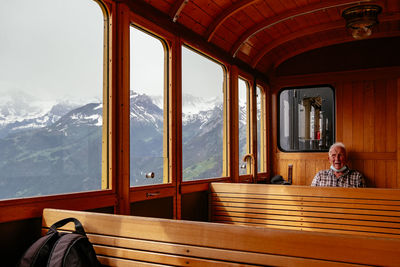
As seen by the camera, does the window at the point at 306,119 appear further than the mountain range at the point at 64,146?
Yes

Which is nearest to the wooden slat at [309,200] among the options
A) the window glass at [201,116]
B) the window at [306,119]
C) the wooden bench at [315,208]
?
the wooden bench at [315,208]

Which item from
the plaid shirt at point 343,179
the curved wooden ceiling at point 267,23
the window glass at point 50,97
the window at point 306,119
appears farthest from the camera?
the window at point 306,119

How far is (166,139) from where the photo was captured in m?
3.96

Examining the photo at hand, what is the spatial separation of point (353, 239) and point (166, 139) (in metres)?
2.58

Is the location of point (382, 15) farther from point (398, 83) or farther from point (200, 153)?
point (200, 153)

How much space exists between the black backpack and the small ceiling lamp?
410 centimetres

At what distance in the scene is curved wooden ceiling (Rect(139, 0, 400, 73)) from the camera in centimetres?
422

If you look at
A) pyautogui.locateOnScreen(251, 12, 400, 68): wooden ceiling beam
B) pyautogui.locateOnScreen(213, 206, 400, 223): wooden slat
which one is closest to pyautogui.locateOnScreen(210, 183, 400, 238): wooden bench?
pyautogui.locateOnScreen(213, 206, 400, 223): wooden slat

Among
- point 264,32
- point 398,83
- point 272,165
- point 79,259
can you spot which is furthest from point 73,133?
point 398,83

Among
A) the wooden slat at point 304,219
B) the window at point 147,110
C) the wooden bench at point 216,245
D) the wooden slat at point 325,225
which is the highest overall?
the window at point 147,110

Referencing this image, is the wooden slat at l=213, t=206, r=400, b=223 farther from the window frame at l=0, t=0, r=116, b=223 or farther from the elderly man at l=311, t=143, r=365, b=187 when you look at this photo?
the window frame at l=0, t=0, r=116, b=223

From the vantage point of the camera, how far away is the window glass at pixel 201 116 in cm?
433

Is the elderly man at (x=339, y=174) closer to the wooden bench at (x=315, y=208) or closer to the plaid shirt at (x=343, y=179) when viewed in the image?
the plaid shirt at (x=343, y=179)

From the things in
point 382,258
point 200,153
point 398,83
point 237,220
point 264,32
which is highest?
point 264,32
